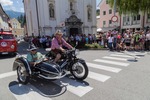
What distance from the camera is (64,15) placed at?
22.7 meters

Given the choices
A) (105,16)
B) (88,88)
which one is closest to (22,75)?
(88,88)

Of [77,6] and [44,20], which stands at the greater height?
[77,6]

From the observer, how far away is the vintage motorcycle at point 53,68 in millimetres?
4586

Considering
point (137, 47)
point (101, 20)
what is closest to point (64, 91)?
point (137, 47)

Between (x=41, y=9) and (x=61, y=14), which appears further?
(x=61, y=14)

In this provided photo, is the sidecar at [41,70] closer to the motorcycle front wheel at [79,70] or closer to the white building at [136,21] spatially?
the motorcycle front wheel at [79,70]

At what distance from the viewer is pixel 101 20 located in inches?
1490

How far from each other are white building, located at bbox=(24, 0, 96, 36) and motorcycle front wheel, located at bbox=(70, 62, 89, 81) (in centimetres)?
1434

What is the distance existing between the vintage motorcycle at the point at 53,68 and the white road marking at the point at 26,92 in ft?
0.83

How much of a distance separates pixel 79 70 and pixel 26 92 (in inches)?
78.0

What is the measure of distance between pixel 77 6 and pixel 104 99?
2213 cm

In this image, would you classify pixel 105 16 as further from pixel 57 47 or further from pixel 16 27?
pixel 16 27

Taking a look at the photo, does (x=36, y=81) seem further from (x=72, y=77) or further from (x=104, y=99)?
(x=104, y=99)

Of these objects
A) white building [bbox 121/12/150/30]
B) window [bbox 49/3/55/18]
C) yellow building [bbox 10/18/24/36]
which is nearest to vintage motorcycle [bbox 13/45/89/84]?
window [bbox 49/3/55/18]
